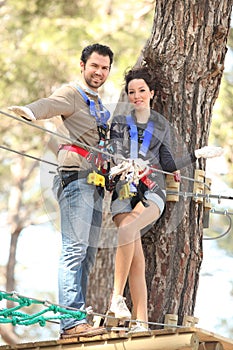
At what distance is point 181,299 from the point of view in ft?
18.9

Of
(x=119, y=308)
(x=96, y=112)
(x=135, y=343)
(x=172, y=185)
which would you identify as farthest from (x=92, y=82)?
(x=135, y=343)

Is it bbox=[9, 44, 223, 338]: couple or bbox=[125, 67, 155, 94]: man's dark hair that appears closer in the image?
bbox=[9, 44, 223, 338]: couple

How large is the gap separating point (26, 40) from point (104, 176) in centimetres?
750

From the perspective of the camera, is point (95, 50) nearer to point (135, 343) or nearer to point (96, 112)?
point (96, 112)

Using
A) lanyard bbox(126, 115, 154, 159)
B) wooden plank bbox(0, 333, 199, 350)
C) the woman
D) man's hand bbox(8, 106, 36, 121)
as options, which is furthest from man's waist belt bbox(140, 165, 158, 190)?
Result: wooden plank bbox(0, 333, 199, 350)

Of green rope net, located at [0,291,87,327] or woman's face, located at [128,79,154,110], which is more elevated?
woman's face, located at [128,79,154,110]

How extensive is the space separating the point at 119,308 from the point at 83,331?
238 mm

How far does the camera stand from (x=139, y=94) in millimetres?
5531

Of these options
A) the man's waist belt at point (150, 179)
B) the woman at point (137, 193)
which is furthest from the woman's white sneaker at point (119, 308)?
the man's waist belt at point (150, 179)

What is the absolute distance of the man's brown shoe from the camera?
16.1ft

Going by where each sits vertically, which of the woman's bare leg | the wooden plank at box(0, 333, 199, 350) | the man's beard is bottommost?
the wooden plank at box(0, 333, 199, 350)

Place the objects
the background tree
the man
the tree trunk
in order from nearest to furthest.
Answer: the man, the tree trunk, the background tree

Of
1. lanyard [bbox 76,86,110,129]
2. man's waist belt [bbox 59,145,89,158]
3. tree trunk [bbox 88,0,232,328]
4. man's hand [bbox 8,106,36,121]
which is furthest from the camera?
tree trunk [bbox 88,0,232,328]

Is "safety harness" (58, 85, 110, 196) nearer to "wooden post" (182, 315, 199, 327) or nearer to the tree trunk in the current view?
the tree trunk
